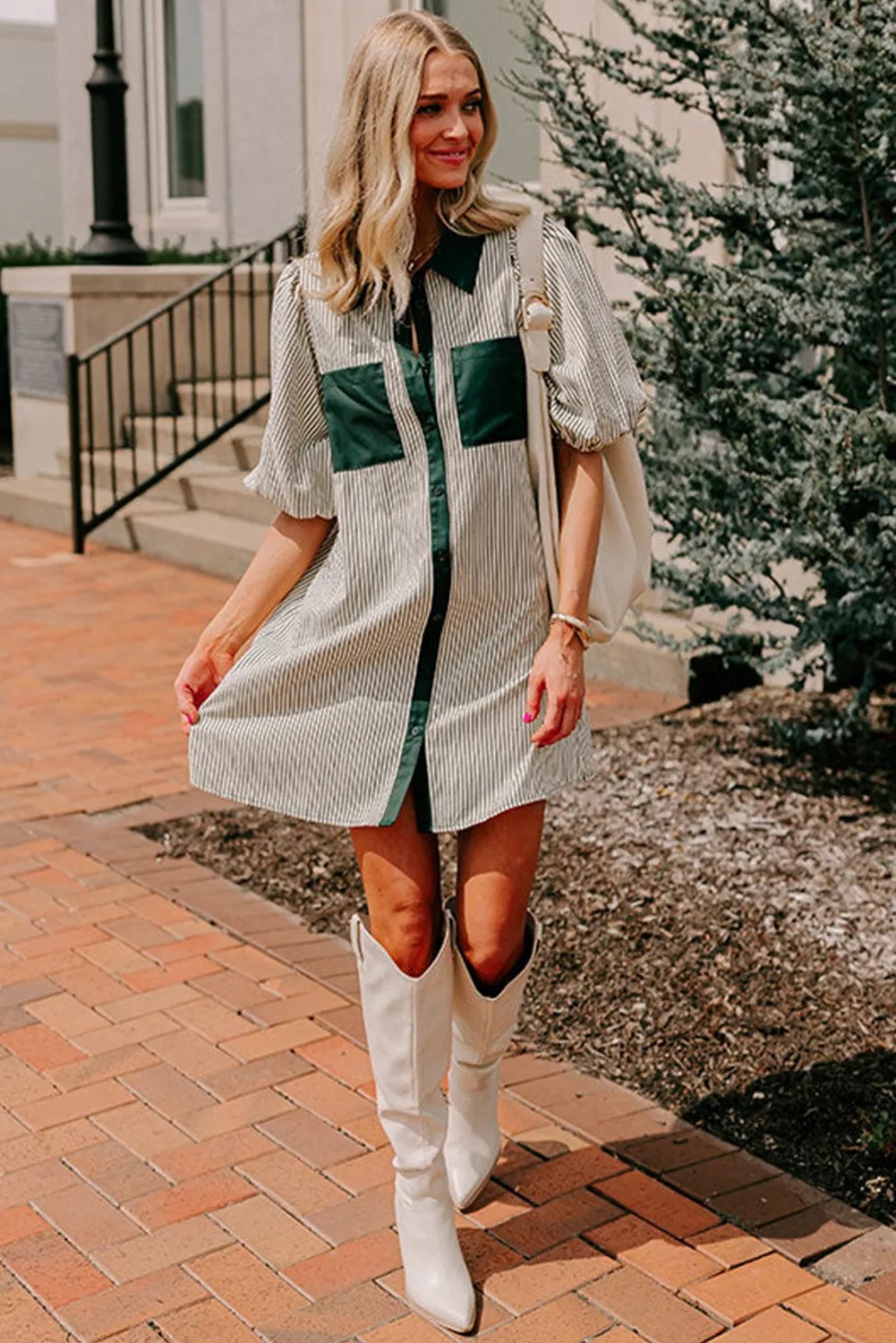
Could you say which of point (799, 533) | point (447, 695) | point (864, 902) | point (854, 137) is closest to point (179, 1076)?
point (447, 695)

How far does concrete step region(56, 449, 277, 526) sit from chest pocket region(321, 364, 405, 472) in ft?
22.2

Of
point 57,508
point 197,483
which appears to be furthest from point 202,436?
point 57,508

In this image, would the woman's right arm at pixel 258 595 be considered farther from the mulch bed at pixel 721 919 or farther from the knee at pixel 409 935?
the mulch bed at pixel 721 919

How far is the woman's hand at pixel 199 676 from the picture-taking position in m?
2.92

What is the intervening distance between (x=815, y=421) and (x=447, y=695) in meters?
2.34

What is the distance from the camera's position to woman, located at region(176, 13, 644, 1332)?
2.70m

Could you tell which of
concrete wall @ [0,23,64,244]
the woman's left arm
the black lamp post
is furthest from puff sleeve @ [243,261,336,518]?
concrete wall @ [0,23,64,244]

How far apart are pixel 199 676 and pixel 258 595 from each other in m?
0.17

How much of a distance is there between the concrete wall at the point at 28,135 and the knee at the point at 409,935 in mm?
23517

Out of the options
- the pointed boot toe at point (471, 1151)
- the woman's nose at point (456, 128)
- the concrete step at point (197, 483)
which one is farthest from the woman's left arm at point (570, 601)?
the concrete step at point (197, 483)

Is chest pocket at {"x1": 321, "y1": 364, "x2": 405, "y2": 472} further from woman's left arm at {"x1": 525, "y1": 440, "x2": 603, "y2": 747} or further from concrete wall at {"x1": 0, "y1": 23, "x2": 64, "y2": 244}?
concrete wall at {"x1": 0, "y1": 23, "x2": 64, "y2": 244}

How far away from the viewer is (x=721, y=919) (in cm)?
427

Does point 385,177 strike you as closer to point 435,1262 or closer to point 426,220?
point 426,220

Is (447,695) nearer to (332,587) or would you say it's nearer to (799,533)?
(332,587)
